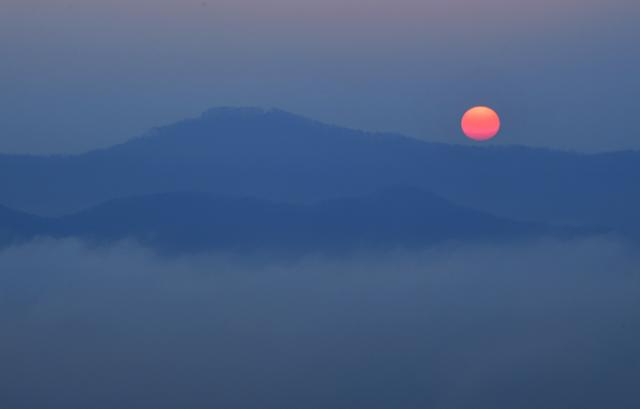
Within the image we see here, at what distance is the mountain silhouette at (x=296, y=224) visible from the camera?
4.02 m

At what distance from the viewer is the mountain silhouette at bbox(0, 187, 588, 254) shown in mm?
4016

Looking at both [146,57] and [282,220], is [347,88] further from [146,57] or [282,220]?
[146,57]

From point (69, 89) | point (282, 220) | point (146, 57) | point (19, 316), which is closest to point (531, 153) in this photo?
point (282, 220)

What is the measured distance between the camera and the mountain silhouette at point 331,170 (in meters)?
4.00

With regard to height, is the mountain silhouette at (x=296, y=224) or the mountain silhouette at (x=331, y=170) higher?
the mountain silhouette at (x=331, y=170)

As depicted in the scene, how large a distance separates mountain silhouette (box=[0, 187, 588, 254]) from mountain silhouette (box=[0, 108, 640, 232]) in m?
0.05

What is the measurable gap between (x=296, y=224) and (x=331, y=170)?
0.96 feet

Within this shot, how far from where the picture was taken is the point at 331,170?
13.2 ft

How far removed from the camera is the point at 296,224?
404cm

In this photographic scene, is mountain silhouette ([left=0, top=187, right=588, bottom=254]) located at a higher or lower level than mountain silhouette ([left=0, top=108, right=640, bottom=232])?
lower

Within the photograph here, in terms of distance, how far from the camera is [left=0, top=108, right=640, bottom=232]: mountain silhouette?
4.00m

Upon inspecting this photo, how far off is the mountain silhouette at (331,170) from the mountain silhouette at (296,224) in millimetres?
46

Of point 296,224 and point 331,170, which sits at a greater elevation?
point 331,170

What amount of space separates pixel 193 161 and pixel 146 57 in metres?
0.52
